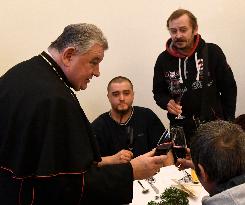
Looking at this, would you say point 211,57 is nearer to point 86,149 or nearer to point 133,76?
point 133,76

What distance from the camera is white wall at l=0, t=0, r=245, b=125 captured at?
429 centimetres

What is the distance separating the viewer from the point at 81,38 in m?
2.00

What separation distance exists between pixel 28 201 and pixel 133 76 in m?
3.16

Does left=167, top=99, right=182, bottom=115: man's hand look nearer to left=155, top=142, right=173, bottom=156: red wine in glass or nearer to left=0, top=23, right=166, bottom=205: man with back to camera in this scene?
left=155, top=142, right=173, bottom=156: red wine in glass

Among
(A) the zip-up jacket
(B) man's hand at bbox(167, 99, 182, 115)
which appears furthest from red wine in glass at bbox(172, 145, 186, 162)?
(A) the zip-up jacket

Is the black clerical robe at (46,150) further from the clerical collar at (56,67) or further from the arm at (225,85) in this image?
the arm at (225,85)

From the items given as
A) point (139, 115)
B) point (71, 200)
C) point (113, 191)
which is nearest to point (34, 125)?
point (71, 200)

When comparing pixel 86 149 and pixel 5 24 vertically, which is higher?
pixel 5 24

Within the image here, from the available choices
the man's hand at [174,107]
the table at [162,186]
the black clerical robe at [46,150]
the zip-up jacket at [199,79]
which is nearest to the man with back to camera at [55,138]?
the black clerical robe at [46,150]

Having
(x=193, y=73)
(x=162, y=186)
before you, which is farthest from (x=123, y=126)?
(x=162, y=186)

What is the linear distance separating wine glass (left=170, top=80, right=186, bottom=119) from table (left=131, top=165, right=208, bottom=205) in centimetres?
105

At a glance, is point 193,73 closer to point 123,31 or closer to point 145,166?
point 123,31

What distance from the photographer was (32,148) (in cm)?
185

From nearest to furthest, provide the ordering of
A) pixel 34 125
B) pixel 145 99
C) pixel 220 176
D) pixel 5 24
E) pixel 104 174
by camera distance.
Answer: pixel 220 176 < pixel 34 125 < pixel 104 174 < pixel 5 24 < pixel 145 99
